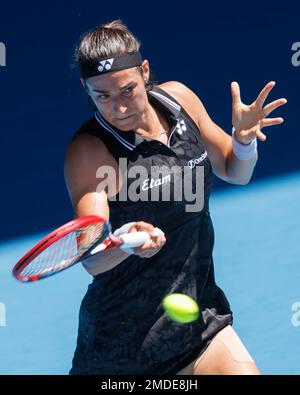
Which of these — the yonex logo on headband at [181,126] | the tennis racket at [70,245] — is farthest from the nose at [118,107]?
the tennis racket at [70,245]

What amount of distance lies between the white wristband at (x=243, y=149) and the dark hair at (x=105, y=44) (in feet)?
1.54

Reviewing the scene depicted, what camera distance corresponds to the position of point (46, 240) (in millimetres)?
3365

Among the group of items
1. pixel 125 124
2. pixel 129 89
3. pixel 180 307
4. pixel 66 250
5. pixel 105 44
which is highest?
pixel 105 44

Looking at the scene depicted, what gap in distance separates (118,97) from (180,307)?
2.45ft

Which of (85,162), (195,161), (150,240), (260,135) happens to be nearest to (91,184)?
(85,162)

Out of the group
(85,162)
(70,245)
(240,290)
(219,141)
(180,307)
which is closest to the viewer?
(70,245)

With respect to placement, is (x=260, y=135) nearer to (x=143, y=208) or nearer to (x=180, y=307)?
(x=143, y=208)

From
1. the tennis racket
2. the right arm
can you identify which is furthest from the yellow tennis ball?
the tennis racket

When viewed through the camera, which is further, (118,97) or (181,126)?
(181,126)

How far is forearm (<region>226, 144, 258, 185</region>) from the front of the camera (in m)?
4.06

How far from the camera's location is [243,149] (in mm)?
4012

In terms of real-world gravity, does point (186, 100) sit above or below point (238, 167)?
above

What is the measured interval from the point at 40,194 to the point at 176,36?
175 centimetres

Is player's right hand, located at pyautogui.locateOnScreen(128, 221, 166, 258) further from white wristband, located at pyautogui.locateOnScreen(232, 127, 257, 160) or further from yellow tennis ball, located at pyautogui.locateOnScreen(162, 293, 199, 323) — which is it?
white wristband, located at pyautogui.locateOnScreen(232, 127, 257, 160)
